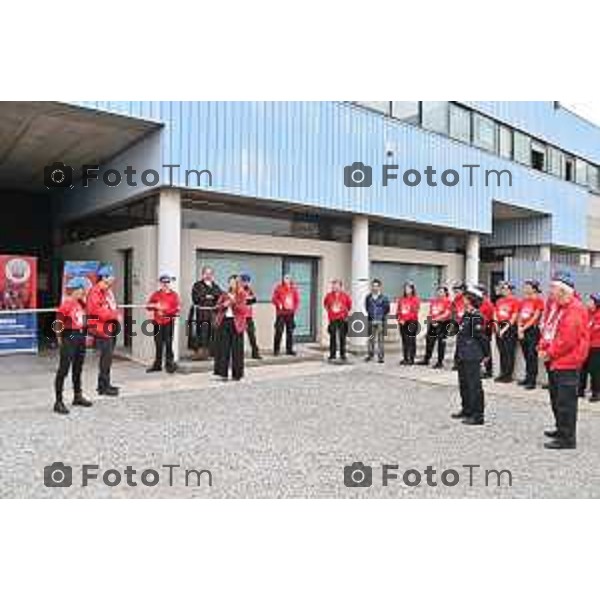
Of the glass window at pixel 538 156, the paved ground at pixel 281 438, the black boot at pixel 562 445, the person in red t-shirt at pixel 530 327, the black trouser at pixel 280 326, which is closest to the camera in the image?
the paved ground at pixel 281 438

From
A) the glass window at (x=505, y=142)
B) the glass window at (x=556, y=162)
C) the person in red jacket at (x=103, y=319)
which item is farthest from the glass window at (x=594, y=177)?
the person in red jacket at (x=103, y=319)

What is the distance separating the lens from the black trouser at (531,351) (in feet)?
30.3

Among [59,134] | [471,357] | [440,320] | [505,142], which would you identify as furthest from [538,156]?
[59,134]

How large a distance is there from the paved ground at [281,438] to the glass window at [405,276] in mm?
6481

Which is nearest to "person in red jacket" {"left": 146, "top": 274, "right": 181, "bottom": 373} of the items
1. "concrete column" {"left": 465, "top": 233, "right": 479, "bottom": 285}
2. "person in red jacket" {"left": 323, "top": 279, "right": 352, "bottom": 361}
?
"person in red jacket" {"left": 323, "top": 279, "right": 352, "bottom": 361}

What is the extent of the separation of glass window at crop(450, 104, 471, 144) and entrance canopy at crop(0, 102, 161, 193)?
909cm

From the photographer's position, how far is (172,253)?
10156mm

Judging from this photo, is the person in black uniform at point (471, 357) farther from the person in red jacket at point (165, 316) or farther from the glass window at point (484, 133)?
the glass window at point (484, 133)

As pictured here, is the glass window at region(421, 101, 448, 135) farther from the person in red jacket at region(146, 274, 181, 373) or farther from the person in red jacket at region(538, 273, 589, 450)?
the person in red jacket at region(538, 273, 589, 450)

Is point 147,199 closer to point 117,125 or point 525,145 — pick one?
point 117,125

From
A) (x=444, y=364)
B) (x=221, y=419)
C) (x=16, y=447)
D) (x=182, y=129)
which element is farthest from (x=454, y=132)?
(x=16, y=447)

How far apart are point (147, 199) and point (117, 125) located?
1.81 metres

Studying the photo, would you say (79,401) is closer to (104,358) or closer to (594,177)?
(104,358)

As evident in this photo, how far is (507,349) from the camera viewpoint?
32.0 feet
